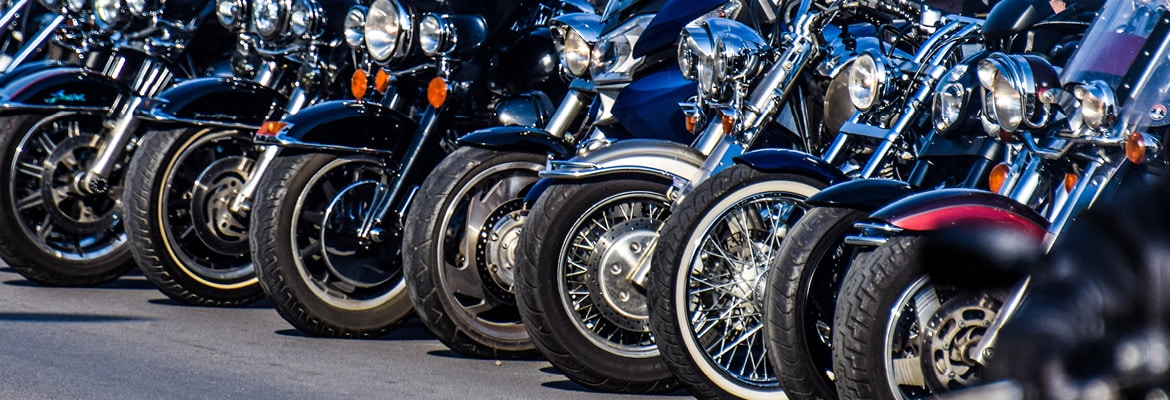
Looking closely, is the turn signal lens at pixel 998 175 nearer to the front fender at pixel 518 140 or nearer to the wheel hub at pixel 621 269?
the wheel hub at pixel 621 269

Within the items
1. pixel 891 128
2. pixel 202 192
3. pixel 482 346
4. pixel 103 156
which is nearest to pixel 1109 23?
pixel 891 128

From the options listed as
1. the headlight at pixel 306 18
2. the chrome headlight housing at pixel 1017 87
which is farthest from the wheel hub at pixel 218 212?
the chrome headlight housing at pixel 1017 87

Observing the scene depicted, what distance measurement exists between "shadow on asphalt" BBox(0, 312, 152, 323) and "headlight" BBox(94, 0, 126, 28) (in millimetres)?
1760

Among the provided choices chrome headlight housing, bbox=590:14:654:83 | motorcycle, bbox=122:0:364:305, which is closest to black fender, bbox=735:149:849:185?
chrome headlight housing, bbox=590:14:654:83

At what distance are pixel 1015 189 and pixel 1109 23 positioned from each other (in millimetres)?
551

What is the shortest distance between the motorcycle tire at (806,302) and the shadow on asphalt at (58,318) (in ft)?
11.6

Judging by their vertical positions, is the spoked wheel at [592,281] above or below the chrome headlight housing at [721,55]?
below

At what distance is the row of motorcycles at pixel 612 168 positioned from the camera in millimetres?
4781

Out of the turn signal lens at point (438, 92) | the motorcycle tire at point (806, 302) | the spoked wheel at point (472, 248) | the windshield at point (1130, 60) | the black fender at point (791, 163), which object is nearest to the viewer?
the windshield at point (1130, 60)

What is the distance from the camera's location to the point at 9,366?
641 centimetres

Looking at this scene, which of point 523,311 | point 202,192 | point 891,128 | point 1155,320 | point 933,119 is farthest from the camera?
point 202,192

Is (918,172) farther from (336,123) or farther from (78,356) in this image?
(78,356)

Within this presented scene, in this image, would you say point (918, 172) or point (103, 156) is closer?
point (918, 172)

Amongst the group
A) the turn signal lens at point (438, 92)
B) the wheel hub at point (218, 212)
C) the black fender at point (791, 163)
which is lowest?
the wheel hub at point (218, 212)
